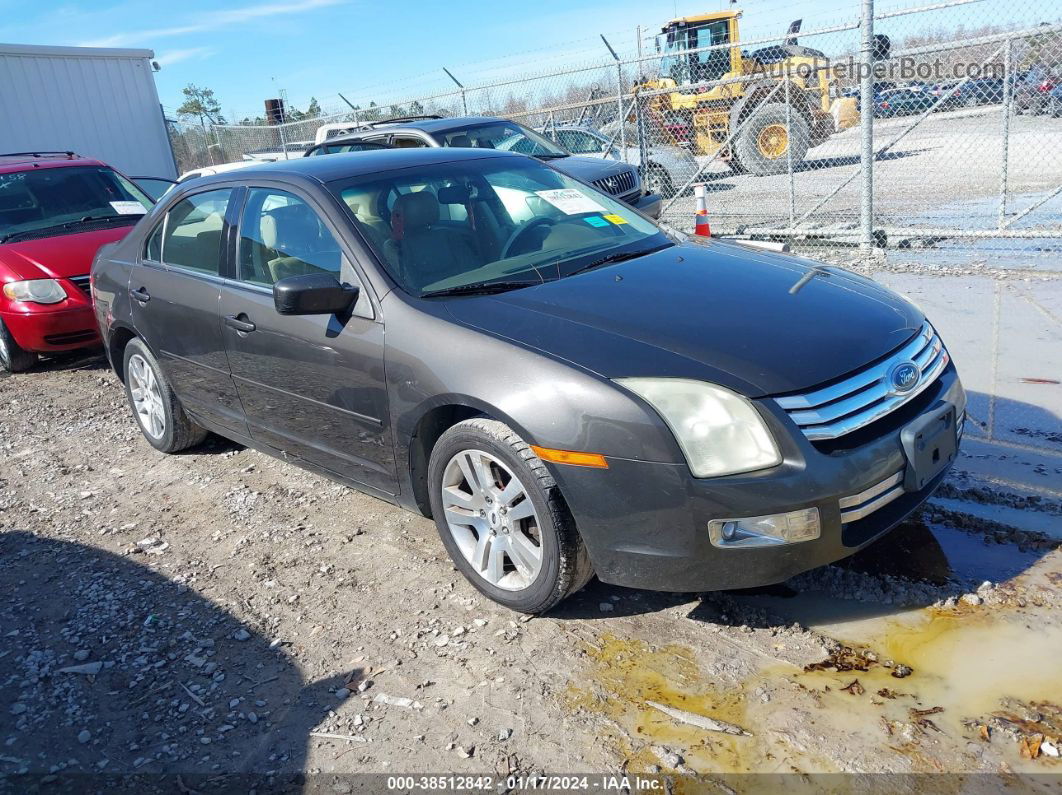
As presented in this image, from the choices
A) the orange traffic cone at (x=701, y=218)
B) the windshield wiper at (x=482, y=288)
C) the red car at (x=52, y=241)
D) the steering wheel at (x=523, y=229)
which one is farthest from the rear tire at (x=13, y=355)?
the orange traffic cone at (x=701, y=218)

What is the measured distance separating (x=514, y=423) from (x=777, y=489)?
0.88 meters

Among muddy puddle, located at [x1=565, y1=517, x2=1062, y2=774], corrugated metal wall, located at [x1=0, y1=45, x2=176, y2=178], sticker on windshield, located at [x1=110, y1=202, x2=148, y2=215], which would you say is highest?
corrugated metal wall, located at [x1=0, y1=45, x2=176, y2=178]

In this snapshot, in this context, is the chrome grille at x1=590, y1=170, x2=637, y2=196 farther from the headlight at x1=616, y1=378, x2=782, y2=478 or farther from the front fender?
the headlight at x1=616, y1=378, x2=782, y2=478

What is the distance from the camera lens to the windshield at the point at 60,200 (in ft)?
26.3

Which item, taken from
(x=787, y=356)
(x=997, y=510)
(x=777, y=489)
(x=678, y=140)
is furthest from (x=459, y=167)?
(x=678, y=140)

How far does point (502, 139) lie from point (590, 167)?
3.62 feet

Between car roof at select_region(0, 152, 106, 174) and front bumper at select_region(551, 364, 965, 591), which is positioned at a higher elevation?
car roof at select_region(0, 152, 106, 174)

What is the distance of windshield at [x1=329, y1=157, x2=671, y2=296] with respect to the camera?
11.9ft

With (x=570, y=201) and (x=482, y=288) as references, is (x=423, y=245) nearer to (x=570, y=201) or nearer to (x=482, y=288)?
(x=482, y=288)

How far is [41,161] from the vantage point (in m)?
8.70

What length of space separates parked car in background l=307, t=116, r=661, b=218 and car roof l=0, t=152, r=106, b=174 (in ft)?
7.85

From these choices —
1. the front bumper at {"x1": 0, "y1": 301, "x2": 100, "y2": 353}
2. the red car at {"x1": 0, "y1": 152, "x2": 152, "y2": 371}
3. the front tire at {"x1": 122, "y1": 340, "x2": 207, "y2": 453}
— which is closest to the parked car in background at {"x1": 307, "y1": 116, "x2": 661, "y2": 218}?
the red car at {"x1": 0, "y1": 152, "x2": 152, "y2": 371}

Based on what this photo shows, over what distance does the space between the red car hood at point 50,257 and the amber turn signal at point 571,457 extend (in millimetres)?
5927

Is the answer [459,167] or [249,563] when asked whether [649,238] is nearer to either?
[459,167]
